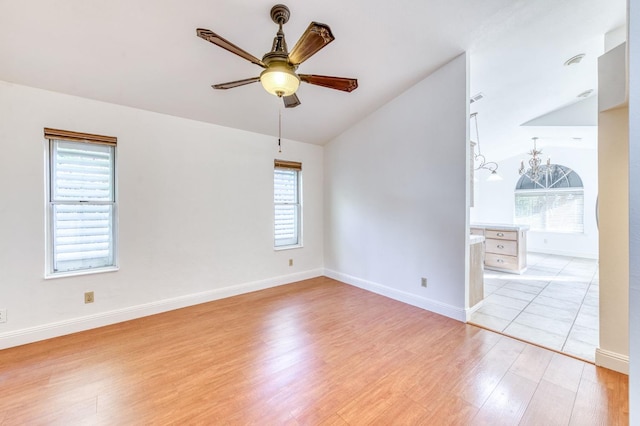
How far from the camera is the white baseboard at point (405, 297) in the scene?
3045mm

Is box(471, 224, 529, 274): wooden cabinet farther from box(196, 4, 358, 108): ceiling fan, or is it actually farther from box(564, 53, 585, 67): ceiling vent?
box(196, 4, 358, 108): ceiling fan

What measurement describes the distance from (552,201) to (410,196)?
606cm

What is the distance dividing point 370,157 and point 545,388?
10.3 feet

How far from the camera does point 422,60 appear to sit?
116 inches

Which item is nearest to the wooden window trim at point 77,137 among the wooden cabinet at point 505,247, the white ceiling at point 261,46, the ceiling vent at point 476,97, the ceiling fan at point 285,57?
the white ceiling at point 261,46

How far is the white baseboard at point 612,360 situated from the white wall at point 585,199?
5.00 metres

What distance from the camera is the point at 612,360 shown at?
206 centimetres

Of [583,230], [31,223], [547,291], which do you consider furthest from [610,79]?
[583,230]

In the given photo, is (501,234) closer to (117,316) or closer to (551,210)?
(551,210)

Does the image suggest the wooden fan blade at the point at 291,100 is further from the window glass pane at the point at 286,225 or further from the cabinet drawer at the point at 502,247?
the cabinet drawer at the point at 502,247

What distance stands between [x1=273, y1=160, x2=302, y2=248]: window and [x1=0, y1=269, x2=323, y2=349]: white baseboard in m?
0.76

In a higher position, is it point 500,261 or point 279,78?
point 279,78

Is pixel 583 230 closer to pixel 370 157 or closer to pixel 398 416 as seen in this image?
pixel 370 157

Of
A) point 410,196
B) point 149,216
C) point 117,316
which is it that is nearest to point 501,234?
point 410,196
